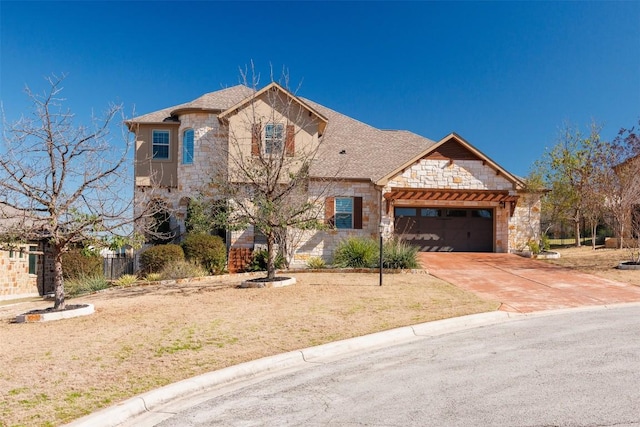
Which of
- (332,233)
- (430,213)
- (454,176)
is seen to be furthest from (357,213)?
(454,176)

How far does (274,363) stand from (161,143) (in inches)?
809

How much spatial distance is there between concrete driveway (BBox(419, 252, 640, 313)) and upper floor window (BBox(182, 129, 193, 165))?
12.6 meters

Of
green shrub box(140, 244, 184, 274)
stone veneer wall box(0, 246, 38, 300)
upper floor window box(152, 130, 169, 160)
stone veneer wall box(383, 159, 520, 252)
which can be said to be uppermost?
upper floor window box(152, 130, 169, 160)

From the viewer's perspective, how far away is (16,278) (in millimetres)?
26172

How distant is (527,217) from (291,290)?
633 inches

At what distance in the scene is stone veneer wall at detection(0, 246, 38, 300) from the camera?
82.4ft

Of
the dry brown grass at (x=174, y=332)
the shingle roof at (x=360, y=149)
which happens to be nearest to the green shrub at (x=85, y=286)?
Result: the dry brown grass at (x=174, y=332)

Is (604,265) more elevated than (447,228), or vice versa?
(447,228)

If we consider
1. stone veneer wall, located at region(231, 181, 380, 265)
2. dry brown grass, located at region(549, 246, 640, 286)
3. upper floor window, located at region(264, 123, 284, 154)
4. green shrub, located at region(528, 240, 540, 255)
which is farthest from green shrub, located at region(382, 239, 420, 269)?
green shrub, located at region(528, 240, 540, 255)

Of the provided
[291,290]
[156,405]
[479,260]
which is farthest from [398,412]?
[479,260]

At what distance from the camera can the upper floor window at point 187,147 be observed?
2488 cm

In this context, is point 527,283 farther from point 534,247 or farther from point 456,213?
point 456,213

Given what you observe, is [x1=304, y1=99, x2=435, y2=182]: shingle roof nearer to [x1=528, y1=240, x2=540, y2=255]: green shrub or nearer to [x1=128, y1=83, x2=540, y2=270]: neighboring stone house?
[x1=128, y1=83, x2=540, y2=270]: neighboring stone house

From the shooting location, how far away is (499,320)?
35.2ft
